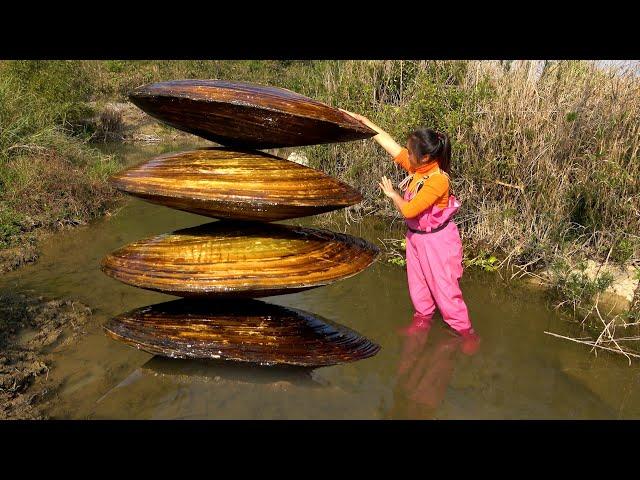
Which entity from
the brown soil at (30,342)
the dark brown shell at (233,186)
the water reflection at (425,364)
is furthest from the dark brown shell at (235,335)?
the brown soil at (30,342)

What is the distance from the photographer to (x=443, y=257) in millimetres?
4195

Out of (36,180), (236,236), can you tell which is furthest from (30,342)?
(36,180)

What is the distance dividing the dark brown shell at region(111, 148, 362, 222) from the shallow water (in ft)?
3.96

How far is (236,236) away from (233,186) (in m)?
0.44

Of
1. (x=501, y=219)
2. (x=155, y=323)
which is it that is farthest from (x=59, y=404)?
(x=501, y=219)

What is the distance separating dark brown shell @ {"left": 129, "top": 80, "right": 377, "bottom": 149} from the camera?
269 cm

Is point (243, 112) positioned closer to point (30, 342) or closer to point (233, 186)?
point (233, 186)

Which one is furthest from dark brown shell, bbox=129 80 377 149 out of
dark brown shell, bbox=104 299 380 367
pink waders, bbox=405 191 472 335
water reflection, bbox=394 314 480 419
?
water reflection, bbox=394 314 480 419

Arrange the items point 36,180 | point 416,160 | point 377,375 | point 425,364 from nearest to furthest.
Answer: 1. point 377,375
2. point 425,364
3. point 416,160
4. point 36,180

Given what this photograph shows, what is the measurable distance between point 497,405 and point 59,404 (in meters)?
3.09

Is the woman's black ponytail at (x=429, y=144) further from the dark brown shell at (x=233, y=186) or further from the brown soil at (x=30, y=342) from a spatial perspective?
the brown soil at (x=30, y=342)

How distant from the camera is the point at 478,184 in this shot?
6.90 m

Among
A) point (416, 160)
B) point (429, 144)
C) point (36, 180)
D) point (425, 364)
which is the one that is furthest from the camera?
point (36, 180)

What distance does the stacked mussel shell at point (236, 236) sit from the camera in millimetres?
2760
